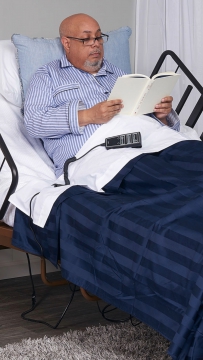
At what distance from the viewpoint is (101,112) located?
2.31m

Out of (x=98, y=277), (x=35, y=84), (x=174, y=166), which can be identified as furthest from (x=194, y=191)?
(x=35, y=84)

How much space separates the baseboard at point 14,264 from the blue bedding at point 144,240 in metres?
0.76

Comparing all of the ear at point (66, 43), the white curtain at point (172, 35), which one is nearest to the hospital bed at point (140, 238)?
the ear at point (66, 43)

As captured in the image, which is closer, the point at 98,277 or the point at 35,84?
the point at 98,277

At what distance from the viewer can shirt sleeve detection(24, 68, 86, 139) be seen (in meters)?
2.38

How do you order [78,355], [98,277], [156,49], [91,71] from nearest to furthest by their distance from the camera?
[98,277] → [78,355] → [91,71] → [156,49]

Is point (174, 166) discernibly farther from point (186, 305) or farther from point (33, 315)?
point (33, 315)

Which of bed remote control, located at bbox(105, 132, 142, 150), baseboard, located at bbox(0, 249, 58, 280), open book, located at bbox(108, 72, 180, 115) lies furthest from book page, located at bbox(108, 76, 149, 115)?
baseboard, located at bbox(0, 249, 58, 280)

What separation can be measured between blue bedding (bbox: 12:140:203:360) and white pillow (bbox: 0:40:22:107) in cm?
64

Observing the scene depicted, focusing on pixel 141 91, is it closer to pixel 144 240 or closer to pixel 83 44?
pixel 83 44

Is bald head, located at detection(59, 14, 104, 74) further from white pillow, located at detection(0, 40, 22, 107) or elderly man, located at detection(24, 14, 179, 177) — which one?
white pillow, located at detection(0, 40, 22, 107)

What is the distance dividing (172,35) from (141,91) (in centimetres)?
86

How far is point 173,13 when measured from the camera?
9.95ft

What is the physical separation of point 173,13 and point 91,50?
65cm
